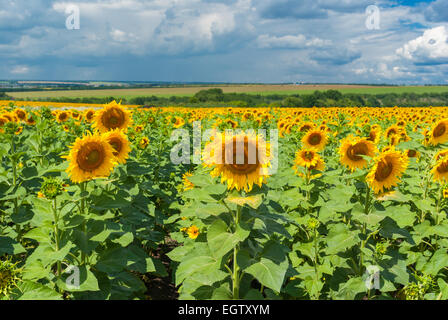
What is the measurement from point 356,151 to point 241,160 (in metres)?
2.62

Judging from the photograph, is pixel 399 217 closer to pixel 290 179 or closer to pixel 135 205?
pixel 290 179

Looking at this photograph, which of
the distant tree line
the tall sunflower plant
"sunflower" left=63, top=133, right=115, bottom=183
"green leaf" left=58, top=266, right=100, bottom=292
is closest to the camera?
the tall sunflower plant

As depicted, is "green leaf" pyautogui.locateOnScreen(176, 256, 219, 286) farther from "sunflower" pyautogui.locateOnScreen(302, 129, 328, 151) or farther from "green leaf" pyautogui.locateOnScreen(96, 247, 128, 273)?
"sunflower" pyautogui.locateOnScreen(302, 129, 328, 151)

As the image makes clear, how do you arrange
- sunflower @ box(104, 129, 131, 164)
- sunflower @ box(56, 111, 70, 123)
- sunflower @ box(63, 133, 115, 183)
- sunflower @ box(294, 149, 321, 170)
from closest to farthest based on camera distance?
sunflower @ box(63, 133, 115, 183) < sunflower @ box(104, 129, 131, 164) < sunflower @ box(294, 149, 321, 170) < sunflower @ box(56, 111, 70, 123)

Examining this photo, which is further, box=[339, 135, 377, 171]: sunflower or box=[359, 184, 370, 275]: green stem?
box=[339, 135, 377, 171]: sunflower

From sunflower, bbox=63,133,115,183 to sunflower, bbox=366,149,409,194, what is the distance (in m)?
2.79

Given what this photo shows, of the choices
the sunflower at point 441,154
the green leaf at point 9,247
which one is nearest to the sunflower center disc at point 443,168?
the sunflower at point 441,154

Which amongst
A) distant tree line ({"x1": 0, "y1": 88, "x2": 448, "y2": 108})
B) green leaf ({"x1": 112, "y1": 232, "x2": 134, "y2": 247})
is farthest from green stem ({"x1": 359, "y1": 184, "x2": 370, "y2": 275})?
distant tree line ({"x1": 0, "y1": 88, "x2": 448, "y2": 108})

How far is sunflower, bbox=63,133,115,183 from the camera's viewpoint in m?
3.23

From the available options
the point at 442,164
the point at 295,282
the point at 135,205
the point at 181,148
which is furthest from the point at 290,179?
the point at 181,148

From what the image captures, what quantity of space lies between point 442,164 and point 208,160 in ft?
12.3

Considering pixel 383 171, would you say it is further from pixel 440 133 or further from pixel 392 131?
pixel 392 131
